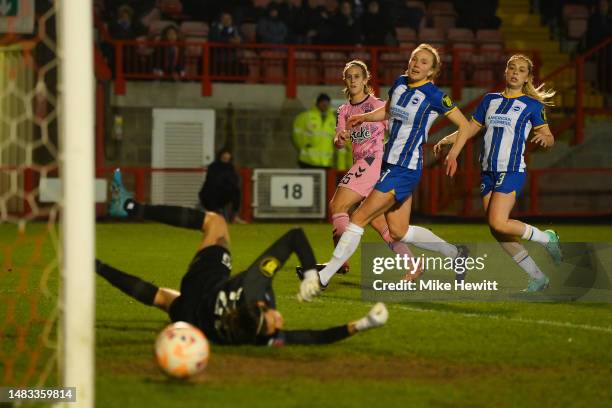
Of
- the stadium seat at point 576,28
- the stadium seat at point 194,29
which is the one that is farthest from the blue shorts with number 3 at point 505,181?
the stadium seat at point 576,28

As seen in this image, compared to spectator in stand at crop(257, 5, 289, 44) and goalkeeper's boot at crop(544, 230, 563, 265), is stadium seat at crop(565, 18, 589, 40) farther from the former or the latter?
goalkeeper's boot at crop(544, 230, 563, 265)

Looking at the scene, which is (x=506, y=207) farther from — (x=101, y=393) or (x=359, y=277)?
(x=101, y=393)

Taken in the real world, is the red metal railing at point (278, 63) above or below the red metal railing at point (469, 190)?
above

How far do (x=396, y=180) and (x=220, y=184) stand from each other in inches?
373

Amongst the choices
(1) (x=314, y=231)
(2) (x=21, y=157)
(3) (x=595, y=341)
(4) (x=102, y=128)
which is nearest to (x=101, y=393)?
(3) (x=595, y=341)

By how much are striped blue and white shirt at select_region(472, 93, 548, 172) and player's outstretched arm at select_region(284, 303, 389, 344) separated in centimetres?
309

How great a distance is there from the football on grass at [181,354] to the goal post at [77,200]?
0.85 meters

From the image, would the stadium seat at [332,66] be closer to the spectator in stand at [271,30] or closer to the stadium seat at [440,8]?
the spectator in stand at [271,30]

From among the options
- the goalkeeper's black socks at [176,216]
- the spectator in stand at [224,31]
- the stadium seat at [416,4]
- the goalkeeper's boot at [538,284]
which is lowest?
the goalkeeper's boot at [538,284]

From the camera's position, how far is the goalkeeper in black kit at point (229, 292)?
673 cm

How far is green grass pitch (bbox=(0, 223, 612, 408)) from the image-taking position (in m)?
5.91

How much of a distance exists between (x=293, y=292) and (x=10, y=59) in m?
10.9

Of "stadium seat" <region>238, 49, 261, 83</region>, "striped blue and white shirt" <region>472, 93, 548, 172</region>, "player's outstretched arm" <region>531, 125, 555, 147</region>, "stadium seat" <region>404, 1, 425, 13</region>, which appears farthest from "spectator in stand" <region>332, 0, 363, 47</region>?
"player's outstretched arm" <region>531, 125, 555, 147</region>

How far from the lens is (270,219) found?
797 inches
